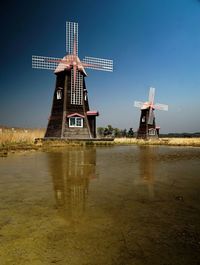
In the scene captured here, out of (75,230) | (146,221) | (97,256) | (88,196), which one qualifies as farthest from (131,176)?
(97,256)

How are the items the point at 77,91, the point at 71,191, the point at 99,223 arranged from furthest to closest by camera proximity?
1. the point at 77,91
2. the point at 71,191
3. the point at 99,223

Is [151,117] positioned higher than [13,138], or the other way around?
[151,117]

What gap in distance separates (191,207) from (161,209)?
0.43m

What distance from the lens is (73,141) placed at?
61.0 ft

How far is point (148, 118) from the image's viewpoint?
3219 centimetres

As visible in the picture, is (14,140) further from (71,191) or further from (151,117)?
(151,117)

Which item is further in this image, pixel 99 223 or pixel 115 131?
pixel 115 131

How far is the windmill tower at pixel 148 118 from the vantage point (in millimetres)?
32062

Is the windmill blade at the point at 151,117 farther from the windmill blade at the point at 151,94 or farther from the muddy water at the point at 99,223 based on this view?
the muddy water at the point at 99,223

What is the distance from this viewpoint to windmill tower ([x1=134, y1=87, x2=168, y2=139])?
105 ft

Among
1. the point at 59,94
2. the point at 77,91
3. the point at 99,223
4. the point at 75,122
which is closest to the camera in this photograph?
the point at 99,223

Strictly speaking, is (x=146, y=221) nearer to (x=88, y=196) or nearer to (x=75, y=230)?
(x=75, y=230)

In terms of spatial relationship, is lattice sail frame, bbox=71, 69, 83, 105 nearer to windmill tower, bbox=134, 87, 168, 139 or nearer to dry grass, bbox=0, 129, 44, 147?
dry grass, bbox=0, 129, 44, 147

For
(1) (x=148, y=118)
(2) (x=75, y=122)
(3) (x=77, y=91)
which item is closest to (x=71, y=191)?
(2) (x=75, y=122)
